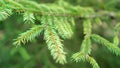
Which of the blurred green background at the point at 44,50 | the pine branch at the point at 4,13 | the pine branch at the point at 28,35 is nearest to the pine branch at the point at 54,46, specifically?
the pine branch at the point at 28,35

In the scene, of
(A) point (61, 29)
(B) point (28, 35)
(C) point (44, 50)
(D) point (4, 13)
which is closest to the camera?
(D) point (4, 13)

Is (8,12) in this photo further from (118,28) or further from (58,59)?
(118,28)

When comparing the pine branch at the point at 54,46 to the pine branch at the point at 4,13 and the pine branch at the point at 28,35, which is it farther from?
the pine branch at the point at 4,13

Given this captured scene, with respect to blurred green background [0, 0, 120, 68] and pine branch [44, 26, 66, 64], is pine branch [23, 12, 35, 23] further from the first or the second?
blurred green background [0, 0, 120, 68]

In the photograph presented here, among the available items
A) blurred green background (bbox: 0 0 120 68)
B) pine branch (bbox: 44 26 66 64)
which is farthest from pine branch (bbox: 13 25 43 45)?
blurred green background (bbox: 0 0 120 68)

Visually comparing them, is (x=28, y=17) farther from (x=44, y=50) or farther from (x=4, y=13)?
(x=44, y=50)

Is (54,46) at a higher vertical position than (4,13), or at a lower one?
lower

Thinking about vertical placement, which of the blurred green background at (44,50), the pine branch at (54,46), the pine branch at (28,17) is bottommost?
the blurred green background at (44,50)

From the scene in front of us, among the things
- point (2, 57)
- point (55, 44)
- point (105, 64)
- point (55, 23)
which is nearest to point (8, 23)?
point (2, 57)

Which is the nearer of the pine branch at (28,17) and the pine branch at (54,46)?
the pine branch at (54,46)

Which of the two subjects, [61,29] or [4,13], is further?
[61,29]

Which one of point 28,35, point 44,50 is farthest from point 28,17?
point 44,50
